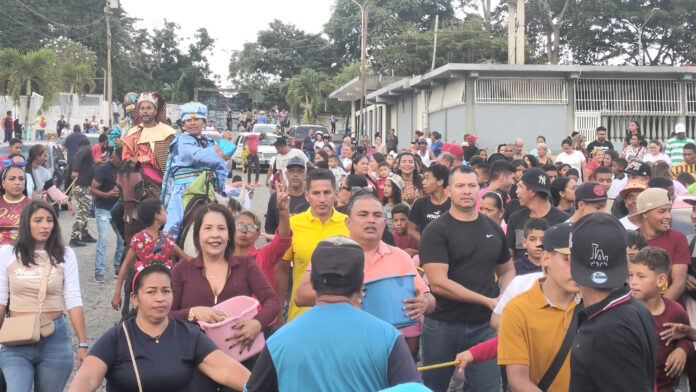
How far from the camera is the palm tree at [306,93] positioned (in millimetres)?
58688

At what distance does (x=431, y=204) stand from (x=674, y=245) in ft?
8.72

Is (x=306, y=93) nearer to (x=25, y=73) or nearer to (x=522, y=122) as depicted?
(x=25, y=73)

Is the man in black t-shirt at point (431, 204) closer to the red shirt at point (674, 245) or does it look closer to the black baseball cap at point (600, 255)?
the red shirt at point (674, 245)

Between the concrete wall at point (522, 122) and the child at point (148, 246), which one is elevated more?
the concrete wall at point (522, 122)

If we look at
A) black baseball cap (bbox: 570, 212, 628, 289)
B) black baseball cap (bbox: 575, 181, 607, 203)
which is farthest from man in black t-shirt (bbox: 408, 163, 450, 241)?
black baseball cap (bbox: 570, 212, 628, 289)

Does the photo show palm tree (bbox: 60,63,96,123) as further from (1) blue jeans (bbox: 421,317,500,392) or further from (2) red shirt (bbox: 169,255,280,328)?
(1) blue jeans (bbox: 421,317,500,392)

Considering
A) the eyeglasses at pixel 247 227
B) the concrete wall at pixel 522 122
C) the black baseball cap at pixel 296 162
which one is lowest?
the eyeglasses at pixel 247 227

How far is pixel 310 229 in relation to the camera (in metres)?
6.13

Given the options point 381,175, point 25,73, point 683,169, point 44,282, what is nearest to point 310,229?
point 44,282

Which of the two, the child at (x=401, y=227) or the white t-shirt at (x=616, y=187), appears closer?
the child at (x=401, y=227)

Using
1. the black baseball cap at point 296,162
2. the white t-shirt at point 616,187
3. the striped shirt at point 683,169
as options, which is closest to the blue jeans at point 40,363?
the black baseball cap at point 296,162

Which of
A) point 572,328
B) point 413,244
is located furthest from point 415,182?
point 572,328

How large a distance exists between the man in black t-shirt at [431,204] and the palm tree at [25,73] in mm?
34140

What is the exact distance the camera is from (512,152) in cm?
1642
